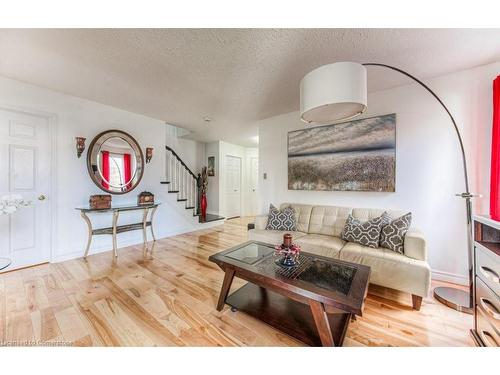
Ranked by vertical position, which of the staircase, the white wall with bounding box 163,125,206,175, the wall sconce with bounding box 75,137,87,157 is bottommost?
the staircase

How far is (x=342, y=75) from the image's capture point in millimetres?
1252

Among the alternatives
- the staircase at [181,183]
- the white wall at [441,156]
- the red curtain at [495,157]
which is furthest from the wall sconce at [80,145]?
the red curtain at [495,157]

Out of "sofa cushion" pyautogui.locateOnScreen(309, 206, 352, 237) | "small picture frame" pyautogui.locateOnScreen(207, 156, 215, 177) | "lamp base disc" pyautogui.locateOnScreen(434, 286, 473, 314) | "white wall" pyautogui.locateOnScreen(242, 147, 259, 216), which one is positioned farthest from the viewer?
"white wall" pyautogui.locateOnScreen(242, 147, 259, 216)

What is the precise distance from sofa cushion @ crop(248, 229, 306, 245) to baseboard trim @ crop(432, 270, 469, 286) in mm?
1580

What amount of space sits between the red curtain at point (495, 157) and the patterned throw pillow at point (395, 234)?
666 mm

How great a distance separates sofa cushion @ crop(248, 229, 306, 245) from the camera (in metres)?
2.63

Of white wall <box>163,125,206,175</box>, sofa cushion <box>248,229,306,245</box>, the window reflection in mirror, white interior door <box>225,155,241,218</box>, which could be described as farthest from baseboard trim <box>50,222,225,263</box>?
sofa cushion <box>248,229,306,245</box>

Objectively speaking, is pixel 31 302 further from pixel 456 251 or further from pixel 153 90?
pixel 456 251

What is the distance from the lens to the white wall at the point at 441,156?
2.09 m

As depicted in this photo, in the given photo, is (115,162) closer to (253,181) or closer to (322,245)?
(322,245)

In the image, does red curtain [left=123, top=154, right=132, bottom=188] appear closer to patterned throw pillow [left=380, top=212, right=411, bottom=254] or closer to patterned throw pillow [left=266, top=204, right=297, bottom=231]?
patterned throw pillow [left=266, top=204, right=297, bottom=231]
